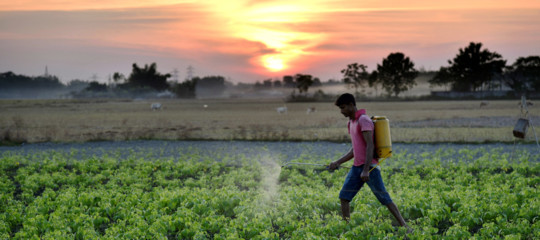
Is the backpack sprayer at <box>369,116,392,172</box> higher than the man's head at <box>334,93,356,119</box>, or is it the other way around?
the man's head at <box>334,93,356,119</box>

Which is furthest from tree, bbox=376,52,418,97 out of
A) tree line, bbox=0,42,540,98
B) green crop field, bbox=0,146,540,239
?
green crop field, bbox=0,146,540,239

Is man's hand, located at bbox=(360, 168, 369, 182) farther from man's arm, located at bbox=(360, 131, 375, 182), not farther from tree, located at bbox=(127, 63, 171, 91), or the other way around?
tree, located at bbox=(127, 63, 171, 91)

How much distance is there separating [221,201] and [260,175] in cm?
383

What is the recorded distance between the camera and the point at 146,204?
9.41 m

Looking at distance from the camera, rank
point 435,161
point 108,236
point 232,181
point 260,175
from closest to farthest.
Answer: point 108,236
point 232,181
point 260,175
point 435,161

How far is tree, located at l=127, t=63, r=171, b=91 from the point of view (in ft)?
465

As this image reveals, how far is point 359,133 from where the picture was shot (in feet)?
23.2

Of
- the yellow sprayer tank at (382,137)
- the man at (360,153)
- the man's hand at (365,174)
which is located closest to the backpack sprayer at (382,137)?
the yellow sprayer tank at (382,137)

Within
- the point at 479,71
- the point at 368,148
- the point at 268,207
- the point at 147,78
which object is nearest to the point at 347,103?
the point at 368,148

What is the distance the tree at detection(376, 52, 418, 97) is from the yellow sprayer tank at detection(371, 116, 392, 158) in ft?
349

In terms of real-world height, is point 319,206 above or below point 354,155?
below

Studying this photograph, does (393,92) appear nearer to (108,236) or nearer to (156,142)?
(156,142)

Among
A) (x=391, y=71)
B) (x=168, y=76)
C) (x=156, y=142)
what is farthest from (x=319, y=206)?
(x=168, y=76)

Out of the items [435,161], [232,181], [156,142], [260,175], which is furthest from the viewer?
[156,142]
